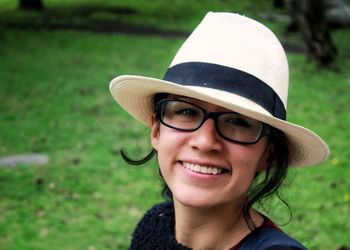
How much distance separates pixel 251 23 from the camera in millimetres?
2008

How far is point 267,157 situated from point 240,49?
0.39 metres

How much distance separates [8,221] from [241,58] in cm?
385

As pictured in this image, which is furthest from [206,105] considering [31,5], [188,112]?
[31,5]

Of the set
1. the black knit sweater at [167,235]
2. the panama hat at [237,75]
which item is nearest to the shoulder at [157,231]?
the black knit sweater at [167,235]

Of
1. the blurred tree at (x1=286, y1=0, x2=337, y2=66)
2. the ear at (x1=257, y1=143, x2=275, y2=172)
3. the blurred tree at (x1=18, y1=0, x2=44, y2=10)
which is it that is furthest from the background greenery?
the blurred tree at (x1=18, y1=0, x2=44, y2=10)

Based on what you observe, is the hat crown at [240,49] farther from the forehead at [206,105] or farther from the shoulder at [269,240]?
the shoulder at [269,240]

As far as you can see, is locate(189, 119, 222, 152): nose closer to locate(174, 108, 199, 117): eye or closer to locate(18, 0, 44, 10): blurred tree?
locate(174, 108, 199, 117): eye

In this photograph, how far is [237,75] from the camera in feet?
6.24

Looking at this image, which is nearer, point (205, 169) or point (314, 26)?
point (205, 169)

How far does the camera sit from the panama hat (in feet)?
6.07

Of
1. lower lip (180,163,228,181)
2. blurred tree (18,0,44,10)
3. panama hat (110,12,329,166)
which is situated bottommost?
blurred tree (18,0,44,10)

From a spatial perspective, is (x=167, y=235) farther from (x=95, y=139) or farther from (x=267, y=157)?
(x=95, y=139)

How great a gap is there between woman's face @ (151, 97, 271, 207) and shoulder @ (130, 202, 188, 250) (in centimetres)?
30

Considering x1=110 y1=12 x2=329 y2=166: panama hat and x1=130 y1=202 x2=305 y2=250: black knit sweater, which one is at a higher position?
x1=110 y1=12 x2=329 y2=166: panama hat
